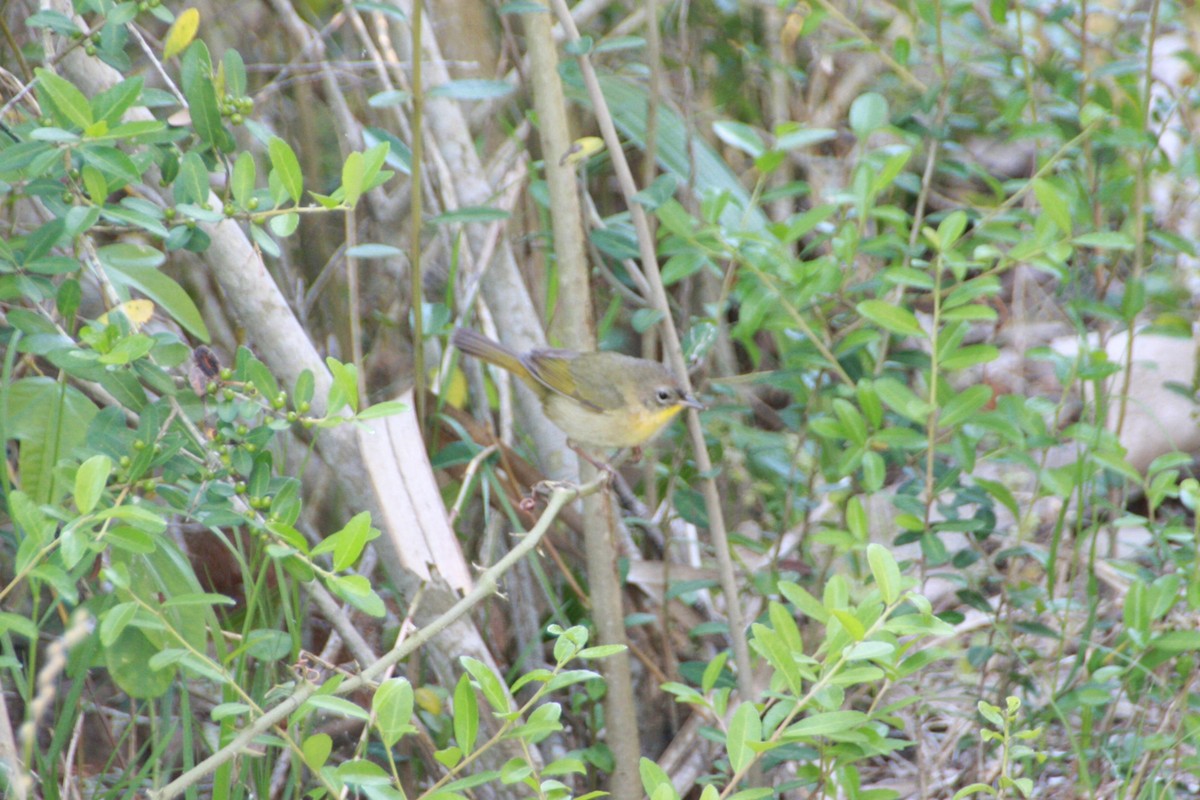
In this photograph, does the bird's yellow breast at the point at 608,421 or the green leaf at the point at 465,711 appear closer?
the green leaf at the point at 465,711

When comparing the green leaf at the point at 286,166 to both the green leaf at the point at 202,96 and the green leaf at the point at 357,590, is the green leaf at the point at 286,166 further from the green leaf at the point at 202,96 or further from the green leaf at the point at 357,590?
the green leaf at the point at 357,590

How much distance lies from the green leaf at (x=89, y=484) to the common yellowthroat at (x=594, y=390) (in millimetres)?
1439

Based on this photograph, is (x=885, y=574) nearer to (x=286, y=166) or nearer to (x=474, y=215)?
(x=286, y=166)

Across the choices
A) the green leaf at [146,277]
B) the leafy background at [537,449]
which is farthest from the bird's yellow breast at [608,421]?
the green leaf at [146,277]

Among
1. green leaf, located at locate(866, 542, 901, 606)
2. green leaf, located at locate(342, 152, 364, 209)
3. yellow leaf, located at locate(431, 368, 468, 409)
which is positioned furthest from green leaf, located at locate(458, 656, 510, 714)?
yellow leaf, located at locate(431, 368, 468, 409)

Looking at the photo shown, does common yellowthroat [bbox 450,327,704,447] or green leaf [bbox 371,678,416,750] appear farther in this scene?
common yellowthroat [bbox 450,327,704,447]

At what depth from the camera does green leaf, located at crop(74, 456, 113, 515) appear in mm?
1622

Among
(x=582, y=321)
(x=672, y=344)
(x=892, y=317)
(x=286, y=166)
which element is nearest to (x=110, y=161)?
(x=286, y=166)

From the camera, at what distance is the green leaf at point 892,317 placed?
2.41 meters

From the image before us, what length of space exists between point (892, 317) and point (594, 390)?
1082mm

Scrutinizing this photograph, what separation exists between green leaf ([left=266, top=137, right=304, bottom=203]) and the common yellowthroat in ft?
3.58

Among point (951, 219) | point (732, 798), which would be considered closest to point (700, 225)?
point (951, 219)

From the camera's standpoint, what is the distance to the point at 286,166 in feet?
6.32

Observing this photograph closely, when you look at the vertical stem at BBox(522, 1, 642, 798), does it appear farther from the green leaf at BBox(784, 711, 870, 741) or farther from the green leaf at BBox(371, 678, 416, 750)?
the green leaf at BBox(371, 678, 416, 750)
